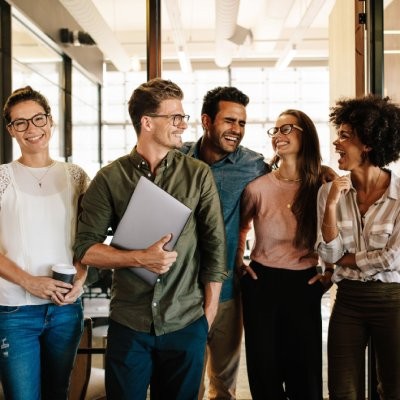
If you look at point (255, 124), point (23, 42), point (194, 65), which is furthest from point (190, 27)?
point (23, 42)

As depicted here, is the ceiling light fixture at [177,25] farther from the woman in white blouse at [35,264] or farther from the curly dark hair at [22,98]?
the woman in white blouse at [35,264]

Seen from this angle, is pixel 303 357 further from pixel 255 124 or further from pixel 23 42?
pixel 255 124

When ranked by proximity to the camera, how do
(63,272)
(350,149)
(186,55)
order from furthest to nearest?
(186,55) < (350,149) < (63,272)

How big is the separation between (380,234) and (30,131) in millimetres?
1426

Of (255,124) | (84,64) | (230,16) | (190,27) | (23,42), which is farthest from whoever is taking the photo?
(255,124)

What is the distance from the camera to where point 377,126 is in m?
2.06

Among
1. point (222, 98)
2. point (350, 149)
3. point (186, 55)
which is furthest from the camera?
point (186, 55)

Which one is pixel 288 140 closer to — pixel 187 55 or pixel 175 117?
pixel 175 117

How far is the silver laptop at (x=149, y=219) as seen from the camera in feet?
5.38

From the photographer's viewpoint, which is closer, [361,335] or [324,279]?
[361,335]

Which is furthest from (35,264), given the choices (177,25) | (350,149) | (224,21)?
(224,21)

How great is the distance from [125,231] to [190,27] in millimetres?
8961

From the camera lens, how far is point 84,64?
6988 millimetres

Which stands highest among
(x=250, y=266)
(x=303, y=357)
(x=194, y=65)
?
(x=194, y=65)
